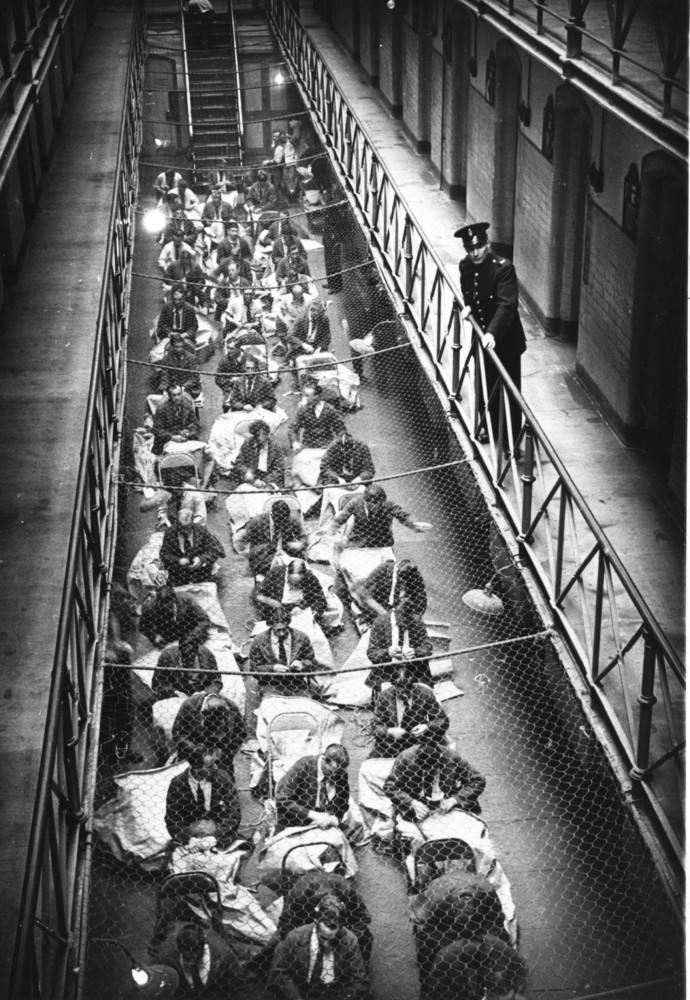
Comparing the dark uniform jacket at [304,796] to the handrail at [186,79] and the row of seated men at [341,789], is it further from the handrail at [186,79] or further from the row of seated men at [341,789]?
the handrail at [186,79]

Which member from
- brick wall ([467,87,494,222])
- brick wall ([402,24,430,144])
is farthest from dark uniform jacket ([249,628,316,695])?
brick wall ([402,24,430,144])

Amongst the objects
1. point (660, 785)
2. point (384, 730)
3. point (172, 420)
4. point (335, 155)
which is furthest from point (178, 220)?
point (660, 785)

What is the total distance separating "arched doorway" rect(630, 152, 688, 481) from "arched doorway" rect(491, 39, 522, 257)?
437 centimetres

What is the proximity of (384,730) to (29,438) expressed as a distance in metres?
2.95

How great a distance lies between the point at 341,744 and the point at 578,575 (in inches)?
77.7

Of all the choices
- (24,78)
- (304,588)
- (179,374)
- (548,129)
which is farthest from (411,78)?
(304,588)

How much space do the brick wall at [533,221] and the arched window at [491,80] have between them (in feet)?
2.99

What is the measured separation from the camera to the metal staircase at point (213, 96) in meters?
20.9

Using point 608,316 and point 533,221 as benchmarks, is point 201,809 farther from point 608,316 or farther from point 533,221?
point 533,221

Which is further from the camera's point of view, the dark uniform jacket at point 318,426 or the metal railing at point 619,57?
the dark uniform jacket at point 318,426

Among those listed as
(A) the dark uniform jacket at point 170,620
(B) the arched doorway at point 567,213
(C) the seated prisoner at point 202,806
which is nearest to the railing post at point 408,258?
(B) the arched doorway at point 567,213

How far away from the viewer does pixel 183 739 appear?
647 cm

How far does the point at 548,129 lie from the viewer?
10758 millimetres

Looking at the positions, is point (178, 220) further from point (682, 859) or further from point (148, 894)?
point (682, 859)
